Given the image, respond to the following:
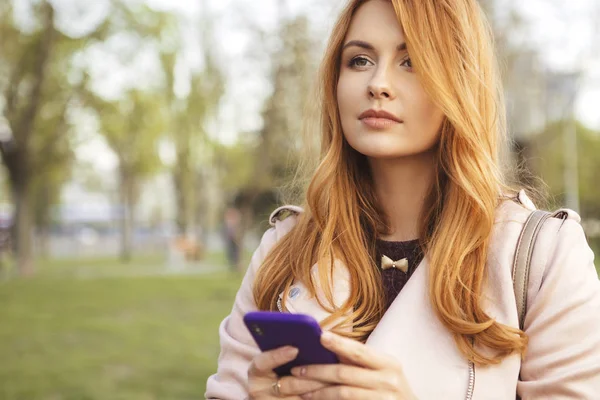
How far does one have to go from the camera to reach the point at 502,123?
2338mm

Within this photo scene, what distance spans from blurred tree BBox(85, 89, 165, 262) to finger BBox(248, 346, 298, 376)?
27251 millimetres

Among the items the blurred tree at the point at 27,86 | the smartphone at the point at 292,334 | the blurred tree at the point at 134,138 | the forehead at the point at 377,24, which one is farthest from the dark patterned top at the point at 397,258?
the blurred tree at the point at 134,138

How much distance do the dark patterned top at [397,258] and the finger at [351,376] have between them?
427 millimetres

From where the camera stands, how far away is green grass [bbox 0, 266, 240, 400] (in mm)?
7062

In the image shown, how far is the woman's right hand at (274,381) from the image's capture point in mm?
1638

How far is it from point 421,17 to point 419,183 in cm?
49

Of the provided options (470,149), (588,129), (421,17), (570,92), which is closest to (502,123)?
(470,149)

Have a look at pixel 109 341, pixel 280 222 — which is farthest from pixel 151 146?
pixel 280 222

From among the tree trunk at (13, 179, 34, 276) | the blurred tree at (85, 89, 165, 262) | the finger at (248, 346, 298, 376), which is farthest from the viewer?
the blurred tree at (85, 89, 165, 262)

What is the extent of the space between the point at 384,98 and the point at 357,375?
0.77 metres

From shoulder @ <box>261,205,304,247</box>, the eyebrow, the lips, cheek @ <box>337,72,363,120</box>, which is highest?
the eyebrow

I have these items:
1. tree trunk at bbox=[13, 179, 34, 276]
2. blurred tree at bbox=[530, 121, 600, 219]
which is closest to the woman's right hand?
tree trunk at bbox=[13, 179, 34, 276]

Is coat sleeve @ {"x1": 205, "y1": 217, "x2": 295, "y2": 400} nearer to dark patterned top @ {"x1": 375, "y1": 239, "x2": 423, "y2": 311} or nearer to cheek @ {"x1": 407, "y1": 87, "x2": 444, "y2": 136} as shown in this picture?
dark patterned top @ {"x1": 375, "y1": 239, "x2": 423, "y2": 311}

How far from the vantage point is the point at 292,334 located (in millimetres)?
1569
